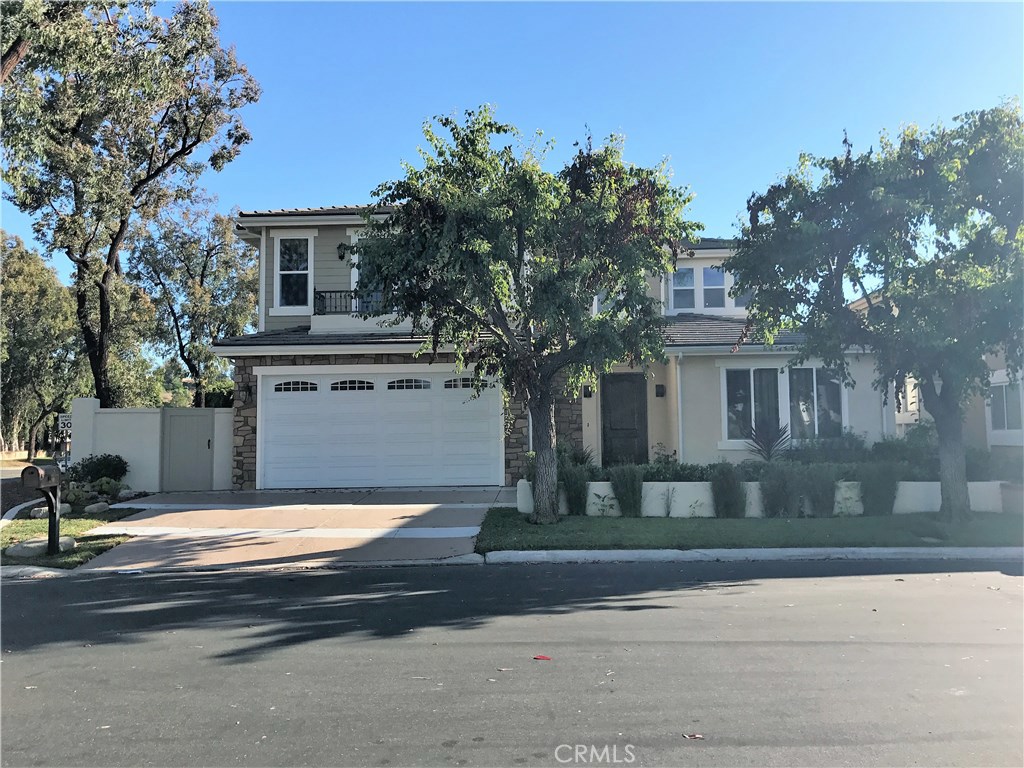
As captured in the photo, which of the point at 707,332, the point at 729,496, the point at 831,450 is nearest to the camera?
the point at 729,496

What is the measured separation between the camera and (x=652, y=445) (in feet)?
55.0

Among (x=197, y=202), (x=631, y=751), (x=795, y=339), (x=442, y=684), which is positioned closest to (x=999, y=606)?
(x=631, y=751)

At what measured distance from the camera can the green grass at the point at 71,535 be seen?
30.4 ft

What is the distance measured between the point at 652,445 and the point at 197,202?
19.2 meters

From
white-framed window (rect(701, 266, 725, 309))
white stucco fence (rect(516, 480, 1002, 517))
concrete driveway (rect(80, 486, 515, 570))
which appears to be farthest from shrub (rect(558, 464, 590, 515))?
white-framed window (rect(701, 266, 725, 309))

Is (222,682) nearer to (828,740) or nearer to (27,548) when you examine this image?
(828,740)

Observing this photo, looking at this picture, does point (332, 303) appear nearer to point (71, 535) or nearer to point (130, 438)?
Answer: point (130, 438)

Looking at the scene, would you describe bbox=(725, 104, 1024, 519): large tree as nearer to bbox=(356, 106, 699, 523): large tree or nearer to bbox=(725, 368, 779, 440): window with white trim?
bbox=(356, 106, 699, 523): large tree

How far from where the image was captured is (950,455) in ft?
37.2

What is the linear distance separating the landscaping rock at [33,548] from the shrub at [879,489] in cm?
1245

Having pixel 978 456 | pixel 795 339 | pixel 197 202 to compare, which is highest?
pixel 197 202

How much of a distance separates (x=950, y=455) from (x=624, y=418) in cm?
707

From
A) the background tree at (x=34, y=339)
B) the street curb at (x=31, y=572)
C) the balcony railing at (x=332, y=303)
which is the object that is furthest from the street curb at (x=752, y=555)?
the background tree at (x=34, y=339)

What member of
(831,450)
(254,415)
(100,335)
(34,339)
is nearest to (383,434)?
(254,415)
